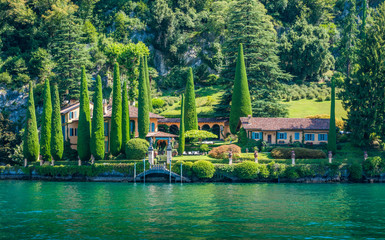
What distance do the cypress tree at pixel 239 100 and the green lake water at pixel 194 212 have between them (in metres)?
20.2

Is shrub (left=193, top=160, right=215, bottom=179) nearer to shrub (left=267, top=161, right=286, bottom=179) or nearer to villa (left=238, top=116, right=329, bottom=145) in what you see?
shrub (left=267, top=161, right=286, bottom=179)

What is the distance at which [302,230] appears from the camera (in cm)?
2988

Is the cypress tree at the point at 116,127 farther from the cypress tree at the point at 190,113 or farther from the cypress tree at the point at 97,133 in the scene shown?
the cypress tree at the point at 190,113

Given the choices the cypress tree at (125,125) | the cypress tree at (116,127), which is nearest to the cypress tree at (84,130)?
the cypress tree at (116,127)

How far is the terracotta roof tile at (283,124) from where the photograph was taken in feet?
213

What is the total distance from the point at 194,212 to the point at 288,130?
3249 centimetres

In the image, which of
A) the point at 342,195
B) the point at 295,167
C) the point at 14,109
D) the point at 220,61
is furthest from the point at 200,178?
the point at 220,61

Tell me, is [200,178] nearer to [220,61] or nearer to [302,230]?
[302,230]

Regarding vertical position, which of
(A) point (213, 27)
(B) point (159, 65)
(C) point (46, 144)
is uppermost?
(A) point (213, 27)

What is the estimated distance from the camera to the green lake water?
29.2 metres

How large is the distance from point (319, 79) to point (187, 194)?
58.3 meters

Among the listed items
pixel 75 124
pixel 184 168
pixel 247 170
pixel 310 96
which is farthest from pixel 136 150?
pixel 310 96

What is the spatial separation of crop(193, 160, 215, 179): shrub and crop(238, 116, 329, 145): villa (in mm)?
11911

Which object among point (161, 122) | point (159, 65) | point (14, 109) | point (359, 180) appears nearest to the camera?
point (359, 180)
